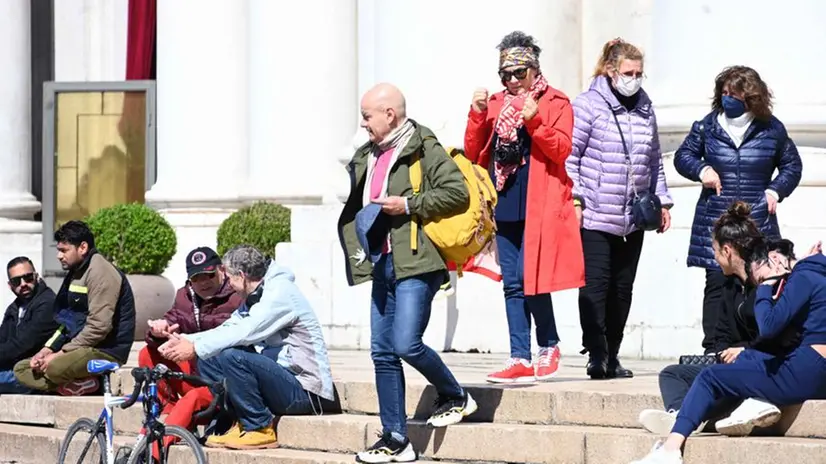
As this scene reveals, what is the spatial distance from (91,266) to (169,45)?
587 centimetres

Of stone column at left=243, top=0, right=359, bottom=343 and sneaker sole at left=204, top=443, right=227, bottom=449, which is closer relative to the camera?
sneaker sole at left=204, top=443, right=227, bottom=449

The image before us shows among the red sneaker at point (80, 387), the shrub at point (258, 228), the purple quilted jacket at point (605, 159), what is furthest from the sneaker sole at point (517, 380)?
the shrub at point (258, 228)

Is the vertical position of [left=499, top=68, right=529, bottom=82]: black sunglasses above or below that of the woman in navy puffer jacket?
above

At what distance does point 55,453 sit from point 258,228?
186 inches

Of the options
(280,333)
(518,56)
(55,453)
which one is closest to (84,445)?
(280,333)

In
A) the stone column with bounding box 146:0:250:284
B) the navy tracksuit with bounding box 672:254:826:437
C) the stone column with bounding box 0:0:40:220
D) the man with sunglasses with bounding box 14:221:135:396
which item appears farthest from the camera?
the stone column with bounding box 0:0:40:220

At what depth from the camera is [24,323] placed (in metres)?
11.0

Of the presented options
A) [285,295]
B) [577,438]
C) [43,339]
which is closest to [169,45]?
[43,339]

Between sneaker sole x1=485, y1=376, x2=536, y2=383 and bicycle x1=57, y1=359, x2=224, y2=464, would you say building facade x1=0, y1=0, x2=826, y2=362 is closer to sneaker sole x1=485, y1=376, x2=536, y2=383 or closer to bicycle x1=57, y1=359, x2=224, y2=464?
sneaker sole x1=485, y1=376, x2=536, y2=383

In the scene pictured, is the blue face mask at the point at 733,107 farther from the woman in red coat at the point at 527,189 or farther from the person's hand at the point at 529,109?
the person's hand at the point at 529,109

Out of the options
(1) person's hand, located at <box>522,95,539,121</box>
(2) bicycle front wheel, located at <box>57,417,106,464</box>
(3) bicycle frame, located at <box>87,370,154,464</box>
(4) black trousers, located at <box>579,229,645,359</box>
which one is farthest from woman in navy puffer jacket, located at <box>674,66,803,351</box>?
(2) bicycle front wheel, located at <box>57,417,106,464</box>

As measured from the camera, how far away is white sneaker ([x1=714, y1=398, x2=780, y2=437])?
7699 mm

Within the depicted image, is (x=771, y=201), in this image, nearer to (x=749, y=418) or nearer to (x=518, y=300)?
(x=518, y=300)

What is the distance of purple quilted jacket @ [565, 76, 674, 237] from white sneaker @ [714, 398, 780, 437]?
5.47ft
